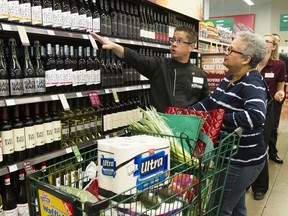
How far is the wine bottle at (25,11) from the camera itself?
234 cm

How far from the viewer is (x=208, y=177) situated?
4.41 feet

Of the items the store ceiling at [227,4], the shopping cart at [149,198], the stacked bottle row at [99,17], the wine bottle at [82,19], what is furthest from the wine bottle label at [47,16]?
the store ceiling at [227,4]

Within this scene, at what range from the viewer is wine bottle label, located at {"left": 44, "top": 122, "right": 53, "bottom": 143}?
2648 mm

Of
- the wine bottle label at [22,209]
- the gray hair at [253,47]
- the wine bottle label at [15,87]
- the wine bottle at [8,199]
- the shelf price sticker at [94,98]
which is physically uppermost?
the gray hair at [253,47]

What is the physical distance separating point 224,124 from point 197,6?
3.81 meters

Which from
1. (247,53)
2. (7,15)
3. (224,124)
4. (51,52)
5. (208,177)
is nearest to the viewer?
(208,177)

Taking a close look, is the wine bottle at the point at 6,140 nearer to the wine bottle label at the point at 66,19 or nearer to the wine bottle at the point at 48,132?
the wine bottle at the point at 48,132

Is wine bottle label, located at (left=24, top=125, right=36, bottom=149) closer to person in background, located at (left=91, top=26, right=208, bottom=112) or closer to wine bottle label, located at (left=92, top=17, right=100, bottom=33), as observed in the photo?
person in background, located at (left=91, top=26, right=208, bottom=112)

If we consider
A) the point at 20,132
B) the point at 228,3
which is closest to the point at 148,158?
the point at 20,132

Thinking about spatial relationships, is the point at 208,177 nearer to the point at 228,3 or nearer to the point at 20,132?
the point at 20,132

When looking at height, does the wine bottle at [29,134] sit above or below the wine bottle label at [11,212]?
above

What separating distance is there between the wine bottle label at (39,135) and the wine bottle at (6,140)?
0.22 meters

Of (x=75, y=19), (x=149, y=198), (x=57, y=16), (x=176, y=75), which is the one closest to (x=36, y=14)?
(x=57, y=16)

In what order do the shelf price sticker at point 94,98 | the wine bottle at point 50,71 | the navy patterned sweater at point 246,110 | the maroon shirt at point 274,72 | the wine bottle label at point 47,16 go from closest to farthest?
1. the navy patterned sweater at point 246,110
2. the wine bottle label at point 47,16
3. the wine bottle at point 50,71
4. the shelf price sticker at point 94,98
5. the maroon shirt at point 274,72
